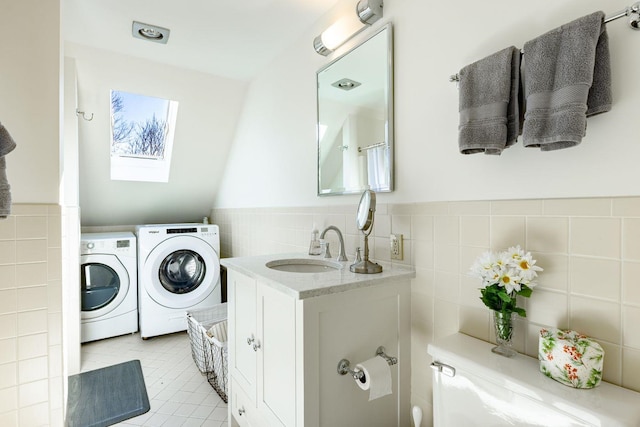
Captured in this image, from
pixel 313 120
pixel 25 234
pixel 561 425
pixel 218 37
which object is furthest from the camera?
pixel 218 37

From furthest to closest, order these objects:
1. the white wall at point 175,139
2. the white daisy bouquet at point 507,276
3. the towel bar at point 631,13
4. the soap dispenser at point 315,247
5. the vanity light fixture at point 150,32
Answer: the white wall at point 175,139 → the vanity light fixture at point 150,32 → the soap dispenser at point 315,247 → the white daisy bouquet at point 507,276 → the towel bar at point 631,13

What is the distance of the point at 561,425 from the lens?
782 mm

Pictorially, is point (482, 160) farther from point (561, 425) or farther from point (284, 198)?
point (284, 198)

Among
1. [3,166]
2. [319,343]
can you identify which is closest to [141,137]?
[3,166]

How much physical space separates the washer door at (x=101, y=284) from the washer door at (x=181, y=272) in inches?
9.0

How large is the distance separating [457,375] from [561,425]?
28cm

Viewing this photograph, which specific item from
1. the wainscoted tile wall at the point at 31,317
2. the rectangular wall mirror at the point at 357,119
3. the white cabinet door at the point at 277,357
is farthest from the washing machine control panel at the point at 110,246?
the white cabinet door at the point at 277,357

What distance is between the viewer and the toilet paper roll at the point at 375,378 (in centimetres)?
113

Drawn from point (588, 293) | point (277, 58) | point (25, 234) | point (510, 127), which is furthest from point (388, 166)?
point (25, 234)

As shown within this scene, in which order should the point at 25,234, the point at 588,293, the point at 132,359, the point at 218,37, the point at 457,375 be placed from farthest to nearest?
the point at 132,359 → the point at 218,37 → the point at 25,234 → the point at 457,375 → the point at 588,293

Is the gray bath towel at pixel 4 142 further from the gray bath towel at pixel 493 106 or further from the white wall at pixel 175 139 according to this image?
the white wall at pixel 175 139

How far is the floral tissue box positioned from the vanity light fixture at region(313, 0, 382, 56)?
1.49m

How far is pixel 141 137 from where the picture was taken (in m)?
3.25

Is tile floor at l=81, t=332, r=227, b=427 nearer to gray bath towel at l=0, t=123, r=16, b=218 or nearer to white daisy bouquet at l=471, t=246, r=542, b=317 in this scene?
gray bath towel at l=0, t=123, r=16, b=218
